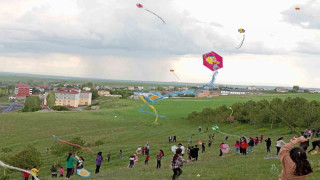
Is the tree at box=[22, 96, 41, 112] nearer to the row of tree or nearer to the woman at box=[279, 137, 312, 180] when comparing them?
the row of tree

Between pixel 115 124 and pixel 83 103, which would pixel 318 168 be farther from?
pixel 83 103

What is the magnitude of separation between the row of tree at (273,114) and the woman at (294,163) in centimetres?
4244

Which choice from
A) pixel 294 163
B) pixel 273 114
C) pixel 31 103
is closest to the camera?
pixel 294 163

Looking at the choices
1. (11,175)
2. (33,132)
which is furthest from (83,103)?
(11,175)

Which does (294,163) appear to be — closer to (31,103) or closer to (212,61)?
(212,61)

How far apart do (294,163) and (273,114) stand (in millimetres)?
59191

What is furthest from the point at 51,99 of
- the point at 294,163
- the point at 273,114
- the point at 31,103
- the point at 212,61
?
the point at 294,163

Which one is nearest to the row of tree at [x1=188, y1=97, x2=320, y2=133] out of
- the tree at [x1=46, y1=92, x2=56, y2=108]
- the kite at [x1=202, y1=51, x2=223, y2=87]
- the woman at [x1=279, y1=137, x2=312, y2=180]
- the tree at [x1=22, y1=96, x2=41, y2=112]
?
the kite at [x1=202, y1=51, x2=223, y2=87]

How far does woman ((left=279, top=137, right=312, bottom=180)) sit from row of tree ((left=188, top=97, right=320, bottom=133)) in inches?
Result: 1671

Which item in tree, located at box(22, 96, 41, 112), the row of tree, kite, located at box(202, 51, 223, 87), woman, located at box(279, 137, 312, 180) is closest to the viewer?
woman, located at box(279, 137, 312, 180)

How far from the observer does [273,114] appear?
62.5m

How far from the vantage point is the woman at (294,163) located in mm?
6441

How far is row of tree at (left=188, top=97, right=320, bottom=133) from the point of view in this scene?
54022 mm

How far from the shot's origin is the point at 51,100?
15250 centimetres
